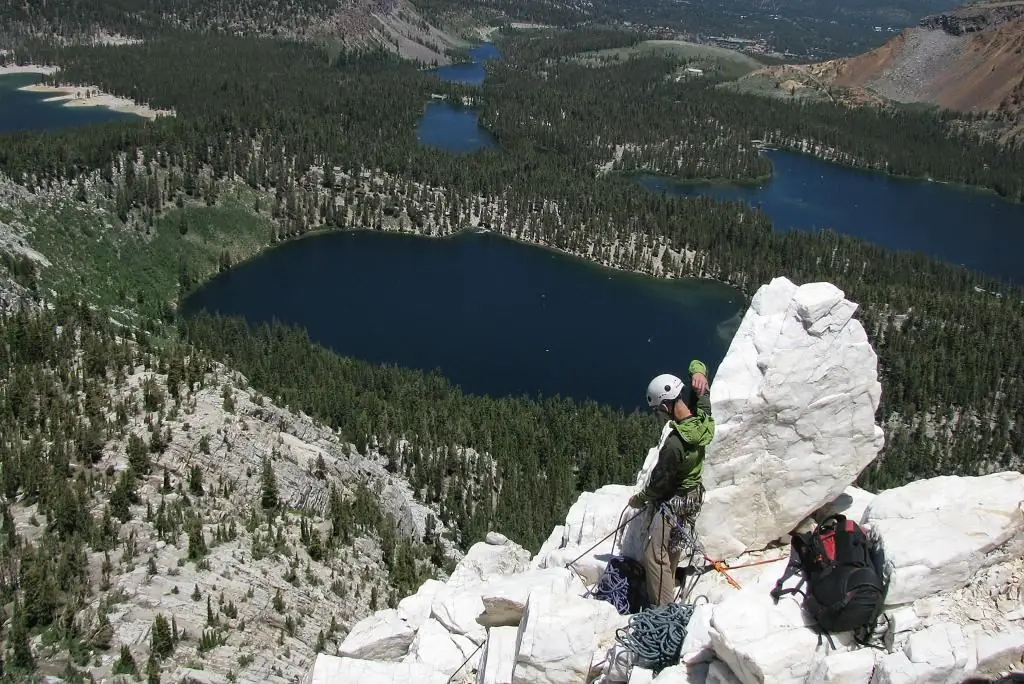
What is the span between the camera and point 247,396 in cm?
2781

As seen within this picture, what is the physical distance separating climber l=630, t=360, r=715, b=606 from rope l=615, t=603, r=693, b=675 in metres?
1.13

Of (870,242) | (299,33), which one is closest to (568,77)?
(299,33)

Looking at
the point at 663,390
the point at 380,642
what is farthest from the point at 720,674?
the point at 380,642

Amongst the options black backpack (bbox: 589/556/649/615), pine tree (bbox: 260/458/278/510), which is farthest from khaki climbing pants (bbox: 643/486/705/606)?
pine tree (bbox: 260/458/278/510)

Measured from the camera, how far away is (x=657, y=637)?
36.6 ft

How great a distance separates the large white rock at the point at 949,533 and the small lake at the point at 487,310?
130 feet

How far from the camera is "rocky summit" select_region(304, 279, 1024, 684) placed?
385 inches

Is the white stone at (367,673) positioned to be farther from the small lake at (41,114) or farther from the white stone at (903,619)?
the small lake at (41,114)

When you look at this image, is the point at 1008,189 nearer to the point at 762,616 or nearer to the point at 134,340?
the point at 134,340

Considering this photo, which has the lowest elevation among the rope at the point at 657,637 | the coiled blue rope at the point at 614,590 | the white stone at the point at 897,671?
the coiled blue rope at the point at 614,590

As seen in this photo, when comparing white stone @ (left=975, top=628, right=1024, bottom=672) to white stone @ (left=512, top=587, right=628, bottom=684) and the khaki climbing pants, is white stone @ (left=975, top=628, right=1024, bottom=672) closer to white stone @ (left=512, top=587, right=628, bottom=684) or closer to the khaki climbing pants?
the khaki climbing pants

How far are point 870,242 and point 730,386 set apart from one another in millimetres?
77140

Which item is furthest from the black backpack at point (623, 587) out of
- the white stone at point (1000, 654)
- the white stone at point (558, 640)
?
the white stone at point (1000, 654)

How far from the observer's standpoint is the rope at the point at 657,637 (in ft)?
36.2
